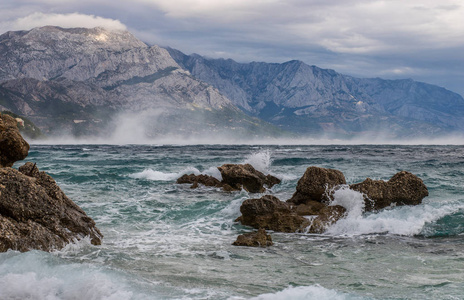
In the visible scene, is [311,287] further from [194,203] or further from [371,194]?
[194,203]

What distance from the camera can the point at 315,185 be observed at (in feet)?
60.7

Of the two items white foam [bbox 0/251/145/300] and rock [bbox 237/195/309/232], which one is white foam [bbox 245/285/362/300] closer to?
white foam [bbox 0/251/145/300]

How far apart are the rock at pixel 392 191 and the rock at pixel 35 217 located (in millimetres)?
11638

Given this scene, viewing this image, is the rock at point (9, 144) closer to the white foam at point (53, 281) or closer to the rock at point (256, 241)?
the white foam at point (53, 281)

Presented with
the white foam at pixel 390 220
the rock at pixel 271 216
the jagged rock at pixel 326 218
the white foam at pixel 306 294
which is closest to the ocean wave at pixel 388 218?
the white foam at pixel 390 220

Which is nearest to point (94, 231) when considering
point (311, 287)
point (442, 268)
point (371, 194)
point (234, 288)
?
point (234, 288)

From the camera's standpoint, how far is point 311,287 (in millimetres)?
8344

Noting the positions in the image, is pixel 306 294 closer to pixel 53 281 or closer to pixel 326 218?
pixel 53 281

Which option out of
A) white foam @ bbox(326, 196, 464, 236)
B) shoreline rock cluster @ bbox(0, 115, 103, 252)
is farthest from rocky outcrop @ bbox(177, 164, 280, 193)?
shoreline rock cluster @ bbox(0, 115, 103, 252)

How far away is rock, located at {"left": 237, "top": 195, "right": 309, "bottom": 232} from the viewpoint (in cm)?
1532

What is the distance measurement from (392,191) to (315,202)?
12.1ft

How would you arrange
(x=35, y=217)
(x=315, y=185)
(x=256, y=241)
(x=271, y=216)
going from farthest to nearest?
(x=315, y=185) → (x=271, y=216) → (x=256, y=241) → (x=35, y=217)

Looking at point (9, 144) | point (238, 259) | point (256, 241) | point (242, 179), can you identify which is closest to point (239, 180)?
point (242, 179)

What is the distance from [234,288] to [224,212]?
392 inches
